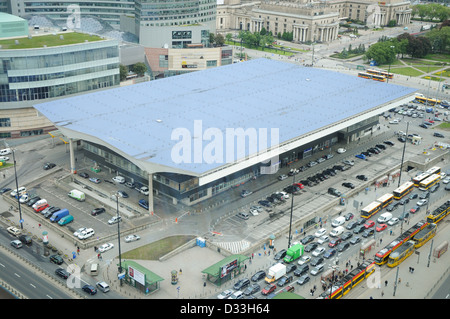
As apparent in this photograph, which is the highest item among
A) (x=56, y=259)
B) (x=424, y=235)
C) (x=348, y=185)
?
(x=348, y=185)

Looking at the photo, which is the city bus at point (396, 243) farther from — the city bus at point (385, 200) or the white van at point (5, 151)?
the white van at point (5, 151)

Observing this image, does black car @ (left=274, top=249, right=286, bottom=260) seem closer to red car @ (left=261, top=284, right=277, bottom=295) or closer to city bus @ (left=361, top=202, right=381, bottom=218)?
red car @ (left=261, top=284, right=277, bottom=295)

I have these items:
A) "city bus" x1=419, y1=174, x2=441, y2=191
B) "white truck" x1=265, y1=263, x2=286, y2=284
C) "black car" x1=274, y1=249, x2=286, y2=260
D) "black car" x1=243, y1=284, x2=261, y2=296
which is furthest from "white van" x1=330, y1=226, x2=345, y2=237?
"city bus" x1=419, y1=174, x2=441, y2=191

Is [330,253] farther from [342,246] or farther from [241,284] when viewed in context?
[241,284]

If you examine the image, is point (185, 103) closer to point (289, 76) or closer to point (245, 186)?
point (245, 186)

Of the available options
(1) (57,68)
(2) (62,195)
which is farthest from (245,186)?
(1) (57,68)
